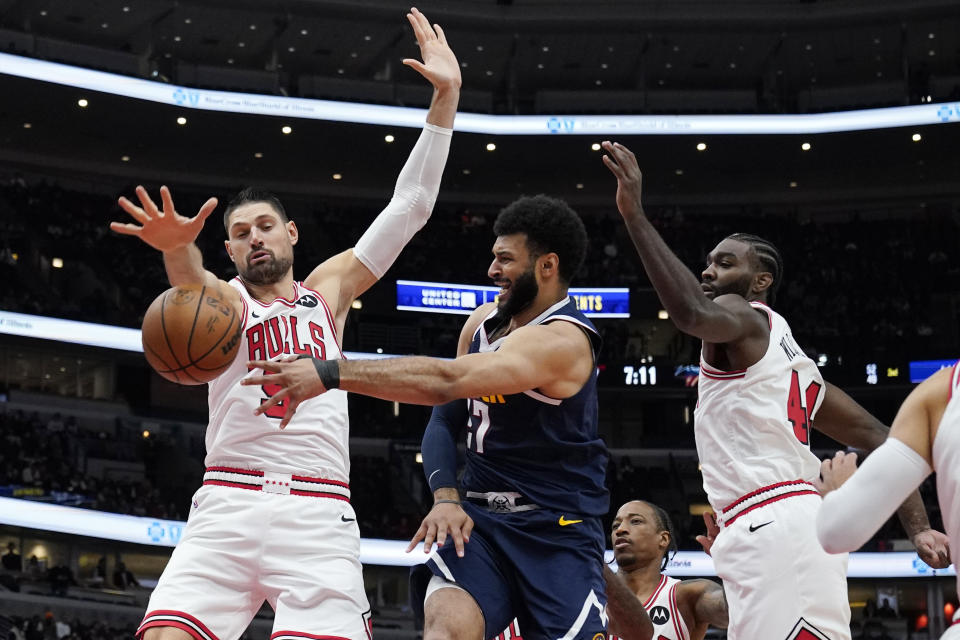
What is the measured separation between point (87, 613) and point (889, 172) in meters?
22.7

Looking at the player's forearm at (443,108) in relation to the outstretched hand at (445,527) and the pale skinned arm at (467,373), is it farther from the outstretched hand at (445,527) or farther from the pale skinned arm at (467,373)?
the outstretched hand at (445,527)

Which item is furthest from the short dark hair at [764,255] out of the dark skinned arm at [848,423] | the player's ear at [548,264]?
the player's ear at [548,264]

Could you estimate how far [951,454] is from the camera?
299 centimetres

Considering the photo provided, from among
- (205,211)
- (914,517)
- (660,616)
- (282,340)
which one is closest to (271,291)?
(282,340)

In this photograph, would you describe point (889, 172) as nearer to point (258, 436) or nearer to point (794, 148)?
point (794, 148)

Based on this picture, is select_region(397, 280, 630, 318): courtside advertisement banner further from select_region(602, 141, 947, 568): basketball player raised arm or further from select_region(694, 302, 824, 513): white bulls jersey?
select_region(694, 302, 824, 513): white bulls jersey

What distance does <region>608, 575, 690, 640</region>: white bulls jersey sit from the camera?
6742mm

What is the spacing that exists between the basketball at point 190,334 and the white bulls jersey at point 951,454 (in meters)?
2.50

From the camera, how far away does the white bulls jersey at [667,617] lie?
6.74 metres

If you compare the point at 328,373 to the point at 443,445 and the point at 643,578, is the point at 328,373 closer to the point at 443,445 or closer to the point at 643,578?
the point at 443,445

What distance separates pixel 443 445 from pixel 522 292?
2.41 ft

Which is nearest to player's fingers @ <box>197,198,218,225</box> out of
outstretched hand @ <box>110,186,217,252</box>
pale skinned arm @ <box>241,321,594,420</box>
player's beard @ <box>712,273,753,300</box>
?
outstretched hand @ <box>110,186,217,252</box>

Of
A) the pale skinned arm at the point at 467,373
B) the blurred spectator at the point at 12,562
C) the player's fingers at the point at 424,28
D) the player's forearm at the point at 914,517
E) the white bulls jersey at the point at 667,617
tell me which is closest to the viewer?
the pale skinned arm at the point at 467,373

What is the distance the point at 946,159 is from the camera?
29.9 meters
